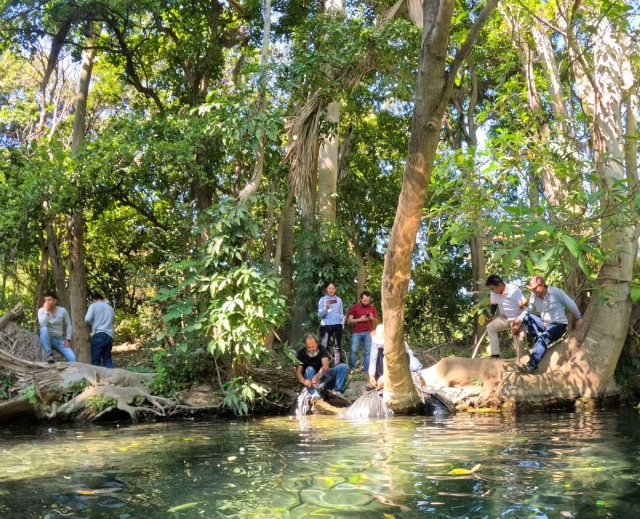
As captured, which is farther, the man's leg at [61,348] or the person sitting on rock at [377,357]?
the man's leg at [61,348]

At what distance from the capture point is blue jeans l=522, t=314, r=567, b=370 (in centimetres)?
938

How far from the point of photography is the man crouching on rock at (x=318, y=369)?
1005cm

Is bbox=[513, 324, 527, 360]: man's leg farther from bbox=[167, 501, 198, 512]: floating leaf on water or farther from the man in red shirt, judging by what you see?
bbox=[167, 501, 198, 512]: floating leaf on water

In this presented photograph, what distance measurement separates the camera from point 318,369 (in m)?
10.2

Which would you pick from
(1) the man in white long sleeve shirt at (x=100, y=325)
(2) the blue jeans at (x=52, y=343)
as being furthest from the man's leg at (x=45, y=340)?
(1) the man in white long sleeve shirt at (x=100, y=325)

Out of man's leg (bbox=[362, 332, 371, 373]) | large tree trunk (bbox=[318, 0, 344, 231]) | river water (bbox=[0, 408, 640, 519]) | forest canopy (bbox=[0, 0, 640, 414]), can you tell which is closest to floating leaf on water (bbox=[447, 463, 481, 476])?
river water (bbox=[0, 408, 640, 519])

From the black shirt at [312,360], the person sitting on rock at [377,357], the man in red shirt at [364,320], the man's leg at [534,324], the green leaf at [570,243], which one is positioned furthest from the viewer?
the man in red shirt at [364,320]

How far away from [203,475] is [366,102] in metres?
16.5

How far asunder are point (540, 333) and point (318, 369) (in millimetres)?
3369

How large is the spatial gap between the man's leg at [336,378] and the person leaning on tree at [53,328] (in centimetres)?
407

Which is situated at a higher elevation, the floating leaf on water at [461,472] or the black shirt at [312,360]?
the black shirt at [312,360]

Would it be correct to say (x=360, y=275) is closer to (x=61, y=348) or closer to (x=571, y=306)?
(x=571, y=306)

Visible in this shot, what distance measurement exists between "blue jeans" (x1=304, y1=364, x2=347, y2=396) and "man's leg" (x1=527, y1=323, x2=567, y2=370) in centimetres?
281

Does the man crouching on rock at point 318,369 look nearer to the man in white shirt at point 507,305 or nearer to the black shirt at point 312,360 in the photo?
the black shirt at point 312,360
